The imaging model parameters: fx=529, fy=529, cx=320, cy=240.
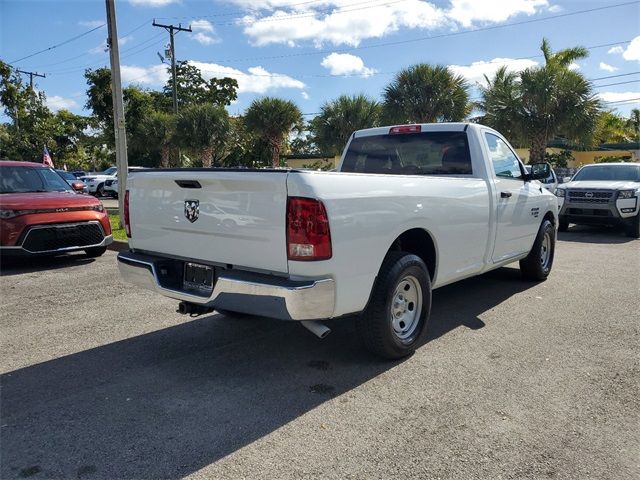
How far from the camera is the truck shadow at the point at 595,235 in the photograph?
466 inches

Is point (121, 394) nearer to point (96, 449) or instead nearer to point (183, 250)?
point (96, 449)

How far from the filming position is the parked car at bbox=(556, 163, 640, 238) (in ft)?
39.5

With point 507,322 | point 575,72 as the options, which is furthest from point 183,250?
point 575,72

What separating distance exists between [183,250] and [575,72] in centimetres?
2218

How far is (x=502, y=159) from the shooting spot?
6.07m

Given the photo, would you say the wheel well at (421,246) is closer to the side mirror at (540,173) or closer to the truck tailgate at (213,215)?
the truck tailgate at (213,215)

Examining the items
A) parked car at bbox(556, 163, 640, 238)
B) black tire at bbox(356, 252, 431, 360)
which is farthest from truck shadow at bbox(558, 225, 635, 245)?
black tire at bbox(356, 252, 431, 360)

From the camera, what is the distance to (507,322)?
5.32 m

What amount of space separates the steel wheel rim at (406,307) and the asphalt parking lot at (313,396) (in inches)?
9.6

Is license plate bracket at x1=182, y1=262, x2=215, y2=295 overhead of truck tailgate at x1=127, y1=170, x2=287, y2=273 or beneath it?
beneath

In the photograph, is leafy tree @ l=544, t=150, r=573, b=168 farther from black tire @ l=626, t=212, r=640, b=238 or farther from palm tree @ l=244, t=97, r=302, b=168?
black tire @ l=626, t=212, r=640, b=238

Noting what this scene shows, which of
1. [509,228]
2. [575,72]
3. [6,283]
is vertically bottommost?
[6,283]

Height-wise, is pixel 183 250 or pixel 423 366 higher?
pixel 183 250

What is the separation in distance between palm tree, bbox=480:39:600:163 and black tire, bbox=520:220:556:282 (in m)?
16.4
